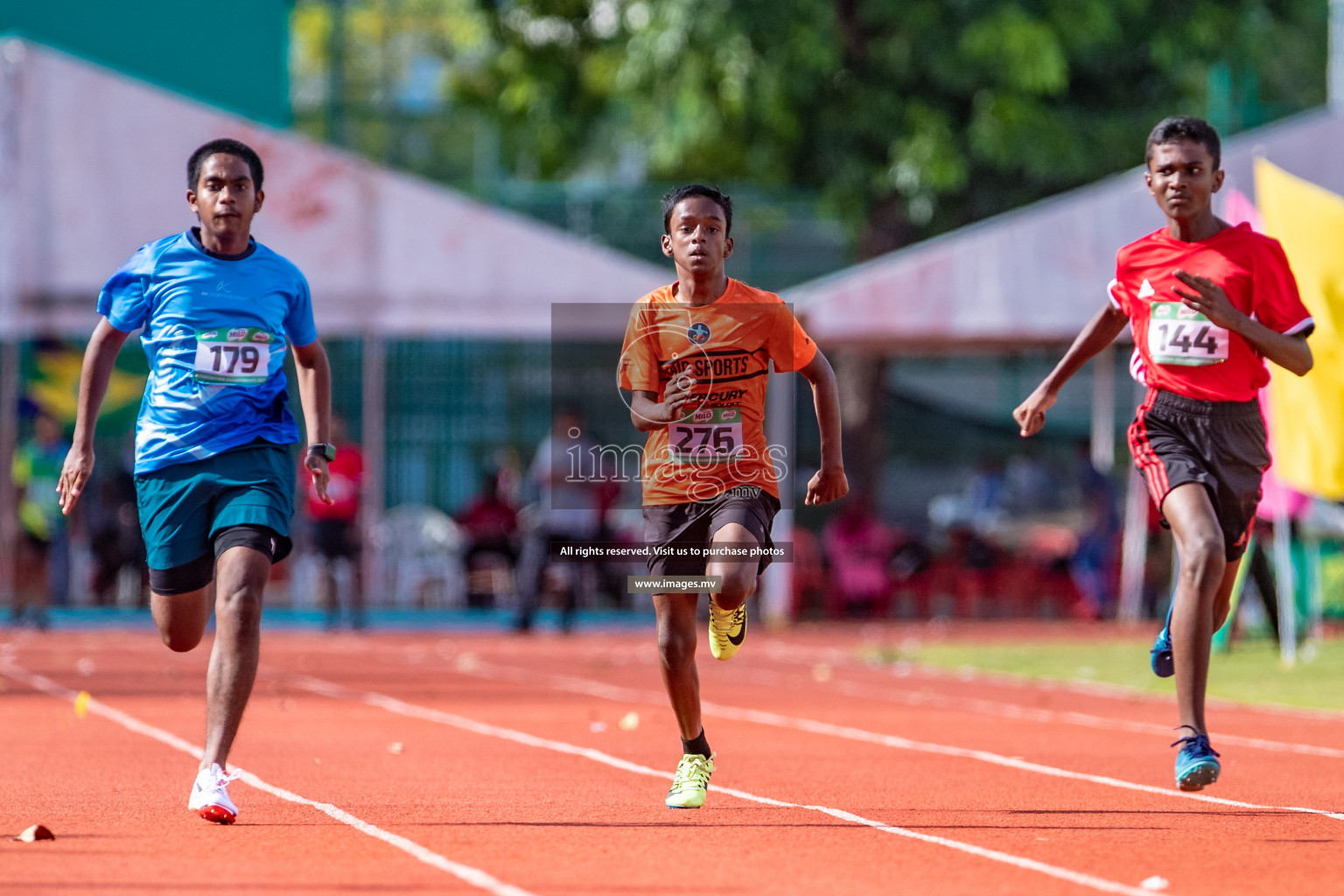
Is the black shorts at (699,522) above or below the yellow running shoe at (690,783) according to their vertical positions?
above

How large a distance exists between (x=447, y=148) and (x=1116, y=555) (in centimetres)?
2256

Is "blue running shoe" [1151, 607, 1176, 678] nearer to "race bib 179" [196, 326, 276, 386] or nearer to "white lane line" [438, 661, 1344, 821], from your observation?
"white lane line" [438, 661, 1344, 821]

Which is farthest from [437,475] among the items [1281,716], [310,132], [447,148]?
[310,132]

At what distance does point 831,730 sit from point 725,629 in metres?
3.31

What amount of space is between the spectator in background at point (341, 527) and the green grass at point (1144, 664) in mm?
5072

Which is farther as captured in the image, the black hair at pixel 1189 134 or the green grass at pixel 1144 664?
the green grass at pixel 1144 664

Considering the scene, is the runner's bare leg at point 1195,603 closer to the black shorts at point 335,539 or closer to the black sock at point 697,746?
the black sock at point 697,746

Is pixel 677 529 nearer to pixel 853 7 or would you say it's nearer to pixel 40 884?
pixel 40 884

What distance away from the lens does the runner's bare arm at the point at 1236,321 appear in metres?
6.31

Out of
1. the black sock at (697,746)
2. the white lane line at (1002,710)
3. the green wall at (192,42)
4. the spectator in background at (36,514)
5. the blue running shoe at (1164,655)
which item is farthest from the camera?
the green wall at (192,42)

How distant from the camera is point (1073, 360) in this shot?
7023 mm

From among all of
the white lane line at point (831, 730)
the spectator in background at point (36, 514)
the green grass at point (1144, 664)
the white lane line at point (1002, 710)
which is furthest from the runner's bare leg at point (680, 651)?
the spectator in background at point (36, 514)

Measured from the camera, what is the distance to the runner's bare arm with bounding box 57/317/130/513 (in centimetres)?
632

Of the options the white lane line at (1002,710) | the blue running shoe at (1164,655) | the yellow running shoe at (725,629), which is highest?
the yellow running shoe at (725,629)
